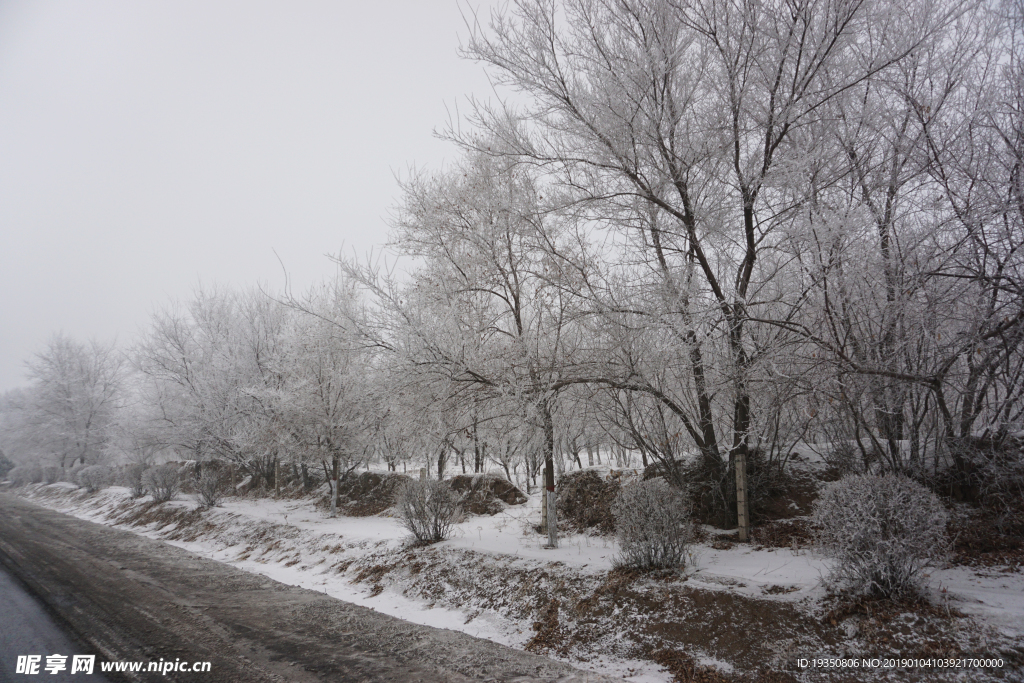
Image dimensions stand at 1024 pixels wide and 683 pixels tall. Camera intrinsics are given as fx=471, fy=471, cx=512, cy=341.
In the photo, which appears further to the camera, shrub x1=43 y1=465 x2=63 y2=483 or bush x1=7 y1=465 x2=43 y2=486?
bush x1=7 y1=465 x2=43 y2=486

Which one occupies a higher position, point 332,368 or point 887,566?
point 332,368

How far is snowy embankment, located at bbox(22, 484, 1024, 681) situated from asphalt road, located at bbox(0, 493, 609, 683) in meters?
0.60

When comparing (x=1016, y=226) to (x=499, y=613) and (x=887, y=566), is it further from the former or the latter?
(x=499, y=613)

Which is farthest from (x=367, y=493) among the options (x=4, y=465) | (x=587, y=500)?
(x=4, y=465)

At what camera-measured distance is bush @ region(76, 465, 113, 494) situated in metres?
26.5

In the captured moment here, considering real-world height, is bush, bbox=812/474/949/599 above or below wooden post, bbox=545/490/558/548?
above

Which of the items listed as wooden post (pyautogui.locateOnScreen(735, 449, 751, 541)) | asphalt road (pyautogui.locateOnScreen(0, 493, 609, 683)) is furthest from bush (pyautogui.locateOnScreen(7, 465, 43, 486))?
wooden post (pyautogui.locateOnScreen(735, 449, 751, 541))

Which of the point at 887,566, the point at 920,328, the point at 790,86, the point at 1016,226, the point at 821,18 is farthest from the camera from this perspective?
the point at 790,86

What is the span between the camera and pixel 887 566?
14.5 ft

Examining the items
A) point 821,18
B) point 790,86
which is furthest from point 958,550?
point 821,18

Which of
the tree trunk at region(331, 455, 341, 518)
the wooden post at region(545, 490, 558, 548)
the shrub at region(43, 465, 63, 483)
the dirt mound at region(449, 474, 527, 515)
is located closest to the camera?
the wooden post at region(545, 490, 558, 548)

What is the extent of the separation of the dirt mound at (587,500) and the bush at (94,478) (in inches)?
1139

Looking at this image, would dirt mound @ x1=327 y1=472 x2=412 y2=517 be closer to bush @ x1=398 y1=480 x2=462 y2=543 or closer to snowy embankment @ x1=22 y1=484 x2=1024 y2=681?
snowy embankment @ x1=22 y1=484 x2=1024 y2=681

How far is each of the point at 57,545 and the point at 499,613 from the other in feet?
40.6
